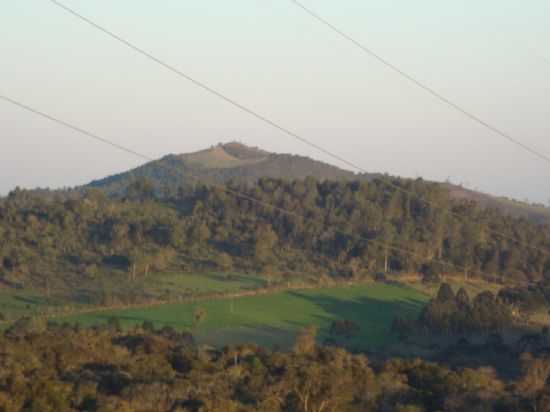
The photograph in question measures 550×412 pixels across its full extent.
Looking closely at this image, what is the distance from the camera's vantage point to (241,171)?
140 meters

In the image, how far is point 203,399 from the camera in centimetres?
2041

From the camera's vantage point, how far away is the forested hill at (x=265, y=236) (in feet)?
200

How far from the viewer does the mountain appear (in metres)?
126

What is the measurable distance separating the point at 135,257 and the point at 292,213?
1839cm

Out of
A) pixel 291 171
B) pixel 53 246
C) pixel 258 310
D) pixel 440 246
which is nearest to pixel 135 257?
pixel 53 246

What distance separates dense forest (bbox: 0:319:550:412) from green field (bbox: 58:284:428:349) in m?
15.5

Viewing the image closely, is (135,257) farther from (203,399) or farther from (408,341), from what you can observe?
(203,399)

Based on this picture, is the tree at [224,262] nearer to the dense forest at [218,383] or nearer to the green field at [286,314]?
the green field at [286,314]

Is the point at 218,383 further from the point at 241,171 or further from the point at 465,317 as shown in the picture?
the point at 241,171

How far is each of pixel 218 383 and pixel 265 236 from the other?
44999 mm

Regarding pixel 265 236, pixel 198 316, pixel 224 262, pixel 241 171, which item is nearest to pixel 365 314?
pixel 198 316

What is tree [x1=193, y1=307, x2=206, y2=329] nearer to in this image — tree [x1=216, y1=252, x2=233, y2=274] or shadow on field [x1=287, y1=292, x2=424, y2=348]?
shadow on field [x1=287, y1=292, x2=424, y2=348]

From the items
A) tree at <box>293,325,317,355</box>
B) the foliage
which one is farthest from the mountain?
tree at <box>293,325,317,355</box>

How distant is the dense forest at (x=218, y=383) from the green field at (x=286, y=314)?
50.8 ft
